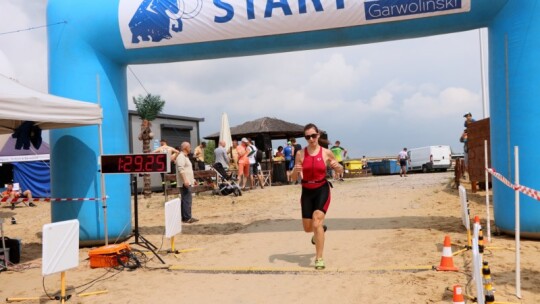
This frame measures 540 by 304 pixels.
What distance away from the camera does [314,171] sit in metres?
5.61

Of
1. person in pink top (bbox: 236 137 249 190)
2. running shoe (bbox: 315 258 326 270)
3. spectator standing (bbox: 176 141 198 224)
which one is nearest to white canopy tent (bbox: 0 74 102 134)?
spectator standing (bbox: 176 141 198 224)

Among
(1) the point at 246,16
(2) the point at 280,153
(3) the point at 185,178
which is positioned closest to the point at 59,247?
(1) the point at 246,16

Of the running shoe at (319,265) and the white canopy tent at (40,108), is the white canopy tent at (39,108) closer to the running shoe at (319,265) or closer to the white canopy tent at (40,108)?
the white canopy tent at (40,108)

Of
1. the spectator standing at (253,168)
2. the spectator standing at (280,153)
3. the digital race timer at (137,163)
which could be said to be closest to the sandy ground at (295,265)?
the digital race timer at (137,163)

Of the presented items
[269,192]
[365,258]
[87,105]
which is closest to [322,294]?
[365,258]

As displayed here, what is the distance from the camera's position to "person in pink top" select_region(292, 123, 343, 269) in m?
5.51

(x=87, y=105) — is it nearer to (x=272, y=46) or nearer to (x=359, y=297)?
(x=272, y=46)

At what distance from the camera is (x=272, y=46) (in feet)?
24.2

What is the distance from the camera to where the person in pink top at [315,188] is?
18.1ft

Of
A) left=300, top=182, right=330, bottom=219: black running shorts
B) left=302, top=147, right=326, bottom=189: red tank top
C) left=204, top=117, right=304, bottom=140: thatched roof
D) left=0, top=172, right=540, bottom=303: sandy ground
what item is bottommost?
left=0, top=172, right=540, bottom=303: sandy ground

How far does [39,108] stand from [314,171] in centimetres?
376

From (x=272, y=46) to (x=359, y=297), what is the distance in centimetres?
441

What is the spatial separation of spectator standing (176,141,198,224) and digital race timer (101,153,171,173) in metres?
2.53

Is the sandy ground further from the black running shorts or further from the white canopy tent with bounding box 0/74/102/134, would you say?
the white canopy tent with bounding box 0/74/102/134
